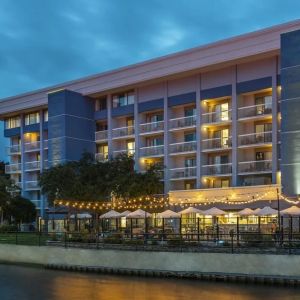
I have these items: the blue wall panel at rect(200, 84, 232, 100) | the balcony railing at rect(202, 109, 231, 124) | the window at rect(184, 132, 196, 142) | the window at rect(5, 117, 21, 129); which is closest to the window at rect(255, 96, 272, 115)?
the blue wall panel at rect(200, 84, 232, 100)

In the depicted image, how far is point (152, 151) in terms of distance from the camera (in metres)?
65.5

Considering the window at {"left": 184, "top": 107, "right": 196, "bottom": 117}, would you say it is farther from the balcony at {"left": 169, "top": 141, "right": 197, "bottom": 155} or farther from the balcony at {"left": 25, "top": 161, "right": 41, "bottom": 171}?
the balcony at {"left": 25, "top": 161, "right": 41, "bottom": 171}

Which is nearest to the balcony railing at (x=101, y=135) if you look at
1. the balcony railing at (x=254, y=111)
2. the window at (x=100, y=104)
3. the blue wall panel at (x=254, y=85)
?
the window at (x=100, y=104)

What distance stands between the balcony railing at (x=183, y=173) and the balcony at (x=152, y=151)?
2.81 m

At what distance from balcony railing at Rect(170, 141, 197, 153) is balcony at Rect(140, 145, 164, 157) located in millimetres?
1540

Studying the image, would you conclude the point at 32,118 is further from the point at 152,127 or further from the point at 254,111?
the point at 254,111

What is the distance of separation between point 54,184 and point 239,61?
2193 centimetres

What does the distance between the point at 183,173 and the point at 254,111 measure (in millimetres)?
10910

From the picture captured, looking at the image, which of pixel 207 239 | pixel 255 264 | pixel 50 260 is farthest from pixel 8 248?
pixel 255 264

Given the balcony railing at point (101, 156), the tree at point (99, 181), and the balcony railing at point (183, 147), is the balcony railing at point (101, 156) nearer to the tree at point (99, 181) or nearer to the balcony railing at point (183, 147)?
the balcony railing at point (183, 147)

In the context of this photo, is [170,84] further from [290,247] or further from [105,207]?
[290,247]

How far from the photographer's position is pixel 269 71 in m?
55.7

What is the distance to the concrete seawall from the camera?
2925 cm

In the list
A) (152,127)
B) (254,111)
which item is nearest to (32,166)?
(152,127)
